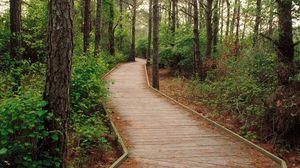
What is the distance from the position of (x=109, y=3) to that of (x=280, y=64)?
24.6 metres

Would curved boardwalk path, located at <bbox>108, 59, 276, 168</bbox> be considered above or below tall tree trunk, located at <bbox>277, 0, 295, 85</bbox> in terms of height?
below

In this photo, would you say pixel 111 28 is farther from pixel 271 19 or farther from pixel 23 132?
pixel 23 132

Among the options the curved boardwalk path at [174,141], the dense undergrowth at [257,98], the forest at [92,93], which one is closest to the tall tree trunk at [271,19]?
the forest at [92,93]

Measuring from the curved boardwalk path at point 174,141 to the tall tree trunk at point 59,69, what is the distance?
5.65ft

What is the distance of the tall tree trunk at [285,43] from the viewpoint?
30.9 feet

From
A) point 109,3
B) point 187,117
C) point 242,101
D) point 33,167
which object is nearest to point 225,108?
point 242,101

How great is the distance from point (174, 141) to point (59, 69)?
380cm

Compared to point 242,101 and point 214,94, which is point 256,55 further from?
point 214,94

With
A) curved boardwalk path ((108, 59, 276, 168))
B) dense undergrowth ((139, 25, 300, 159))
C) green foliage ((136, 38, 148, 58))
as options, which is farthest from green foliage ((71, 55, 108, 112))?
green foliage ((136, 38, 148, 58))

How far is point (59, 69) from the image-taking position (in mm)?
5000

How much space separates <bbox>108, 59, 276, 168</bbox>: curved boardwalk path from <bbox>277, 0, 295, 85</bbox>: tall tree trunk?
2666 mm

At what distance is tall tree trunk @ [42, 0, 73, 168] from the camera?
4902 millimetres

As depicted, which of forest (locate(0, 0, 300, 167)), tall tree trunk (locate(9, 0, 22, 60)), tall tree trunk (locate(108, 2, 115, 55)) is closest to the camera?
forest (locate(0, 0, 300, 167))

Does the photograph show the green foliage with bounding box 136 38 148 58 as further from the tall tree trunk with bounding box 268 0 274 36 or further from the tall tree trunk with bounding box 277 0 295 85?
the tall tree trunk with bounding box 277 0 295 85
